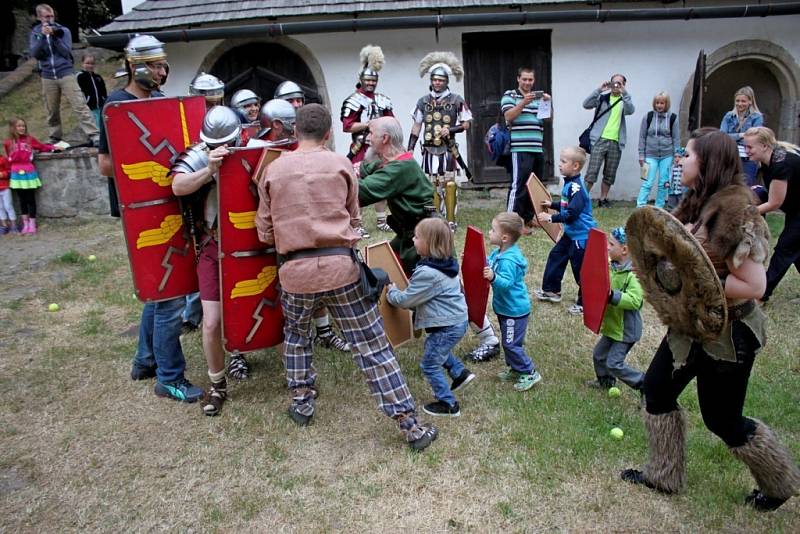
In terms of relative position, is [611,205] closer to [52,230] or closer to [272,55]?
[272,55]

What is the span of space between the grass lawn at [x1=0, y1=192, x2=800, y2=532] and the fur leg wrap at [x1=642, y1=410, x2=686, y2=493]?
83 mm

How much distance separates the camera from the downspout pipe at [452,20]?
30.7 feet

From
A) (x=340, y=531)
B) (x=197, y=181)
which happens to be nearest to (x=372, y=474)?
(x=340, y=531)

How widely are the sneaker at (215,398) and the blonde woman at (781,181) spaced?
3993mm

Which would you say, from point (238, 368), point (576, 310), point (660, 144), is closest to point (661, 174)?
point (660, 144)

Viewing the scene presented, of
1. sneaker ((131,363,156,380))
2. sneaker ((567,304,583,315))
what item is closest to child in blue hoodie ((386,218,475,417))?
sneaker ((131,363,156,380))

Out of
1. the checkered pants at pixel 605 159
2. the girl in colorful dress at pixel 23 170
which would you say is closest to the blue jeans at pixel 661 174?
the checkered pants at pixel 605 159

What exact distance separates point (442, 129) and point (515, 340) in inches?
163

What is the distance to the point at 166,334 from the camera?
13.0 ft

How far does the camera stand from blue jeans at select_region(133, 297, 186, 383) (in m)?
3.93

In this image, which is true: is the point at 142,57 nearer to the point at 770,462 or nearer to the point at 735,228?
the point at 735,228

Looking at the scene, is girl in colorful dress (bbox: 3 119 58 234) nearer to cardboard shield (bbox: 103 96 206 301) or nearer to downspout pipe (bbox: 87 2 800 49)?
downspout pipe (bbox: 87 2 800 49)

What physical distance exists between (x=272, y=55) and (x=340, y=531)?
8635 mm

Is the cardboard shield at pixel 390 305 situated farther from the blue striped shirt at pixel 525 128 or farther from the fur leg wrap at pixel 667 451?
the blue striped shirt at pixel 525 128
